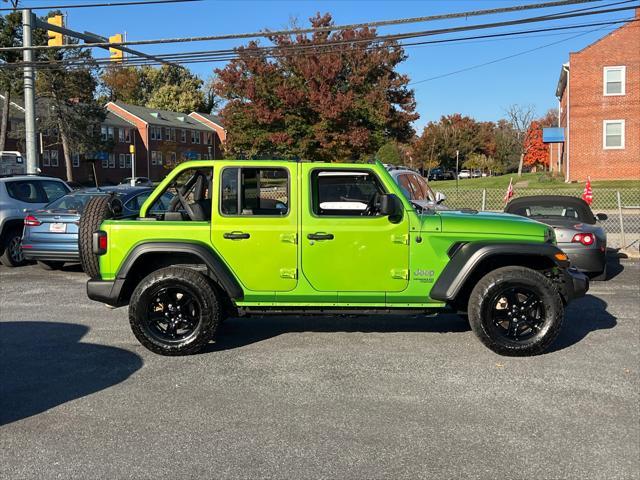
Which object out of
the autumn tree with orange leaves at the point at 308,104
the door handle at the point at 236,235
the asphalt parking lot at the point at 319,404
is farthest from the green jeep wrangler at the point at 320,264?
the autumn tree with orange leaves at the point at 308,104

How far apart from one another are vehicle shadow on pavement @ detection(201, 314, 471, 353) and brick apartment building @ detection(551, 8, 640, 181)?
3086 centimetres

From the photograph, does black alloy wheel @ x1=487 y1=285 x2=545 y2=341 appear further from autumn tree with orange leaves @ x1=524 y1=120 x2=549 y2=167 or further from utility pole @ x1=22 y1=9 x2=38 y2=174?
autumn tree with orange leaves @ x1=524 y1=120 x2=549 y2=167

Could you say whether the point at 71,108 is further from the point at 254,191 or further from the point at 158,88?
the point at 254,191

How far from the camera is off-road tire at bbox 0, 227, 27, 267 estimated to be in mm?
12023

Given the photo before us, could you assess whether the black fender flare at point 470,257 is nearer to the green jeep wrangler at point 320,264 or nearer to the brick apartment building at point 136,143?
the green jeep wrangler at point 320,264

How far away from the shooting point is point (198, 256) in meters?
5.99

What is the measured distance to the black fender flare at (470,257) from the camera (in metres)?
5.93

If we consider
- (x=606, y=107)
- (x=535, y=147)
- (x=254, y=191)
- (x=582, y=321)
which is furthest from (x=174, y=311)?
(x=535, y=147)

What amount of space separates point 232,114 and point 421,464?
32.0 meters

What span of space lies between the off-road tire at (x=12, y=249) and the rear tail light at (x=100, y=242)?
6.98 meters

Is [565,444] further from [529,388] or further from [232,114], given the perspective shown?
Answer: [232,114]

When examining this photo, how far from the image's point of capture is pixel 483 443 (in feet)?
13.5

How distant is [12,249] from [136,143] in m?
60.1

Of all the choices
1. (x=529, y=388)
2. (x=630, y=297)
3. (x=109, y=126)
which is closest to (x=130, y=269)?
(x=529, y=388)
